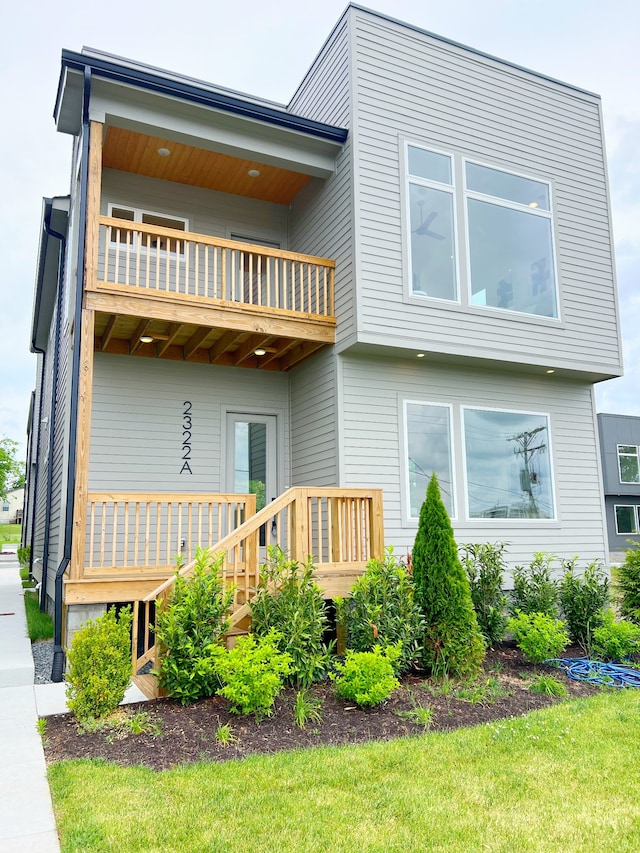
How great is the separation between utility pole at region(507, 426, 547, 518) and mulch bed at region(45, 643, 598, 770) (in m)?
3.60

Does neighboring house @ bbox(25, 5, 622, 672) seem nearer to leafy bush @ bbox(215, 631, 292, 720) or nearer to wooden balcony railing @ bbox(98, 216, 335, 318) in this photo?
wooden balcony railing @ bbox(98, 216, 335, 318)

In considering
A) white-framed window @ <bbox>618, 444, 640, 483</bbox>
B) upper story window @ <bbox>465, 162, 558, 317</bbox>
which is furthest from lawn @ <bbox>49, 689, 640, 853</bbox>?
white-framed window @ <bbox>618, 444, 640, 483</bbox>

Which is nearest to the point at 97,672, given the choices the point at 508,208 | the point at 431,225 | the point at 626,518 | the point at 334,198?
the point at 334,198

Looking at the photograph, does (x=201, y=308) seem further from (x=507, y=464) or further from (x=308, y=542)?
(x=507, y=464)

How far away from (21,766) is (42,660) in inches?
141

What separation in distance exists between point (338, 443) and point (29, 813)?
216 inches

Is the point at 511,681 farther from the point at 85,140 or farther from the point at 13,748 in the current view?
the point at 85,140

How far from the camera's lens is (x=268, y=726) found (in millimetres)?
5086

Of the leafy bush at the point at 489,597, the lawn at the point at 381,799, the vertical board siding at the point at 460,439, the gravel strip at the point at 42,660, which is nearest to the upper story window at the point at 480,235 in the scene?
the vertical board siding at the point at 460,439

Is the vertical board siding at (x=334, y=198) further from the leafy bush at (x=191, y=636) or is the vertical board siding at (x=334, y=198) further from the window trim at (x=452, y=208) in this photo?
the leafy bush at (x=191, y=636)

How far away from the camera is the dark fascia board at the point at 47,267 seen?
10695 millimetres

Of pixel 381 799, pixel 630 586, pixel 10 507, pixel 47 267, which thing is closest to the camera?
pixel 381 799

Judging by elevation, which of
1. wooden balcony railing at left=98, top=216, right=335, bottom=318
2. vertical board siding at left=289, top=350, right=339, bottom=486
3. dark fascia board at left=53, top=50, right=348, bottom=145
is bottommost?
vertical board siding at left=289, top=350, right=339, bottom=486

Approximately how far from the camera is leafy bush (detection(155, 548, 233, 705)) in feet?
17.8
